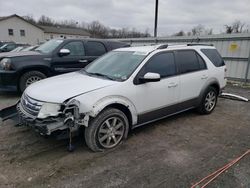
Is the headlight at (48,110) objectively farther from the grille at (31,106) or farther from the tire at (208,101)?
the tire at (208,101)

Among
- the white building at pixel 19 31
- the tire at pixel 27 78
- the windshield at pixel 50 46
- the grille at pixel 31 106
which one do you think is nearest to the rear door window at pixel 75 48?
the windshield at pixel 50 46

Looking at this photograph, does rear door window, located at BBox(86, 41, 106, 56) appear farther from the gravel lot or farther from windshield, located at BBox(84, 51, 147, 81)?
the gravel lot

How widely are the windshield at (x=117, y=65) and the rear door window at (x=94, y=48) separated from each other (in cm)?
282

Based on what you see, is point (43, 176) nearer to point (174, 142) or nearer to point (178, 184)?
point (178, 184)

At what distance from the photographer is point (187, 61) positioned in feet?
14.7

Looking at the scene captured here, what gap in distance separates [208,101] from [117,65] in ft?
8.31

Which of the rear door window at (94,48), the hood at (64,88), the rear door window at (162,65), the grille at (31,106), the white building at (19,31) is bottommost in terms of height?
the grille at (31,106)

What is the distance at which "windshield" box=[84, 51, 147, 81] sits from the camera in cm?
366

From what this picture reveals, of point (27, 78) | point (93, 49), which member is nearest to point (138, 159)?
point (27, 78)

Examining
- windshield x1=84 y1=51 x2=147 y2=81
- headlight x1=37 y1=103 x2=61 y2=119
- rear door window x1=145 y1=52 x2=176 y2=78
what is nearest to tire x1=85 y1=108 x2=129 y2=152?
headlight x1=37 y1=103 x2=61 y2=119

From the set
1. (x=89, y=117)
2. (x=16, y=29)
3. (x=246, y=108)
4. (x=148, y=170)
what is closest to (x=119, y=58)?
(x=89, y=117)

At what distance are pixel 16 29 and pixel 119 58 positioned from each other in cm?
4794

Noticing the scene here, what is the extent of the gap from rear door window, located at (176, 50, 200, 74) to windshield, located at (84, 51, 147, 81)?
88cm

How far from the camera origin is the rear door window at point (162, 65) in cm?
385
